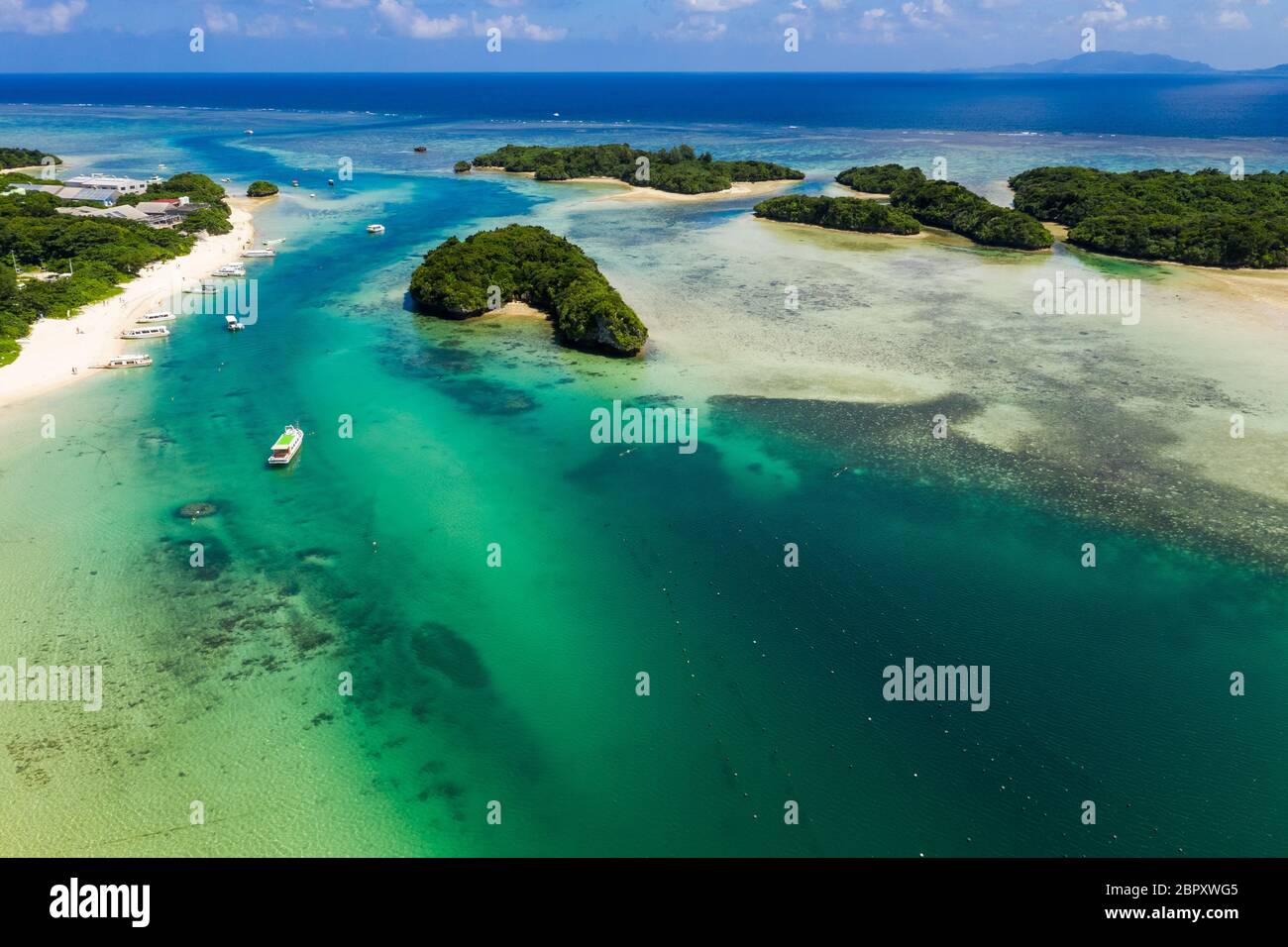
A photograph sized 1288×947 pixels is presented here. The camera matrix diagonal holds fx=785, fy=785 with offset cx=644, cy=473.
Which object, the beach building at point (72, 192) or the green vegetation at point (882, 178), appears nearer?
the beach building at point (72, 192)

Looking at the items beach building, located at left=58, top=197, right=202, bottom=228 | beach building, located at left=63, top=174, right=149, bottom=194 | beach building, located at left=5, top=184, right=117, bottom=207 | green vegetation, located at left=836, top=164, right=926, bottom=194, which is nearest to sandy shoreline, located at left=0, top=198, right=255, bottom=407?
beach building, located at left=58, top=197, right=202, bottom=228

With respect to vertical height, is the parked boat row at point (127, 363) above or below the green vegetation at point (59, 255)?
below

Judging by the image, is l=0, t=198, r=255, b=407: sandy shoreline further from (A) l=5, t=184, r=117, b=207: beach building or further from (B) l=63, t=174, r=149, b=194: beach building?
(B) l=63, t=174, r=149, b=194: beach building

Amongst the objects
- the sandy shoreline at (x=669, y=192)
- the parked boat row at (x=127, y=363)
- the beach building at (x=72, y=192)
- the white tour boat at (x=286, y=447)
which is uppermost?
the sandy shoreline at (x=669, y=192)

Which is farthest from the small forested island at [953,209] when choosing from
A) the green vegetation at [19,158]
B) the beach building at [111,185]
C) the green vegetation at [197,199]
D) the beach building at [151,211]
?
the green vegetation at [19,158]

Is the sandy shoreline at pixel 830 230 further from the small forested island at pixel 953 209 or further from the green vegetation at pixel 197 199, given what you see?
the green vegetation at pixel 197 199

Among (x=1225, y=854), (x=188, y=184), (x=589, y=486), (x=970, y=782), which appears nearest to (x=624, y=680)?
(x=970, y=782)

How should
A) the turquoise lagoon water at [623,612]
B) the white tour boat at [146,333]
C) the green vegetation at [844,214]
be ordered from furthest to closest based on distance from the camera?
the green vegetation at [844,214]
the white tour boat at [146,333]
the turquoise lagoon water at [623,612]
